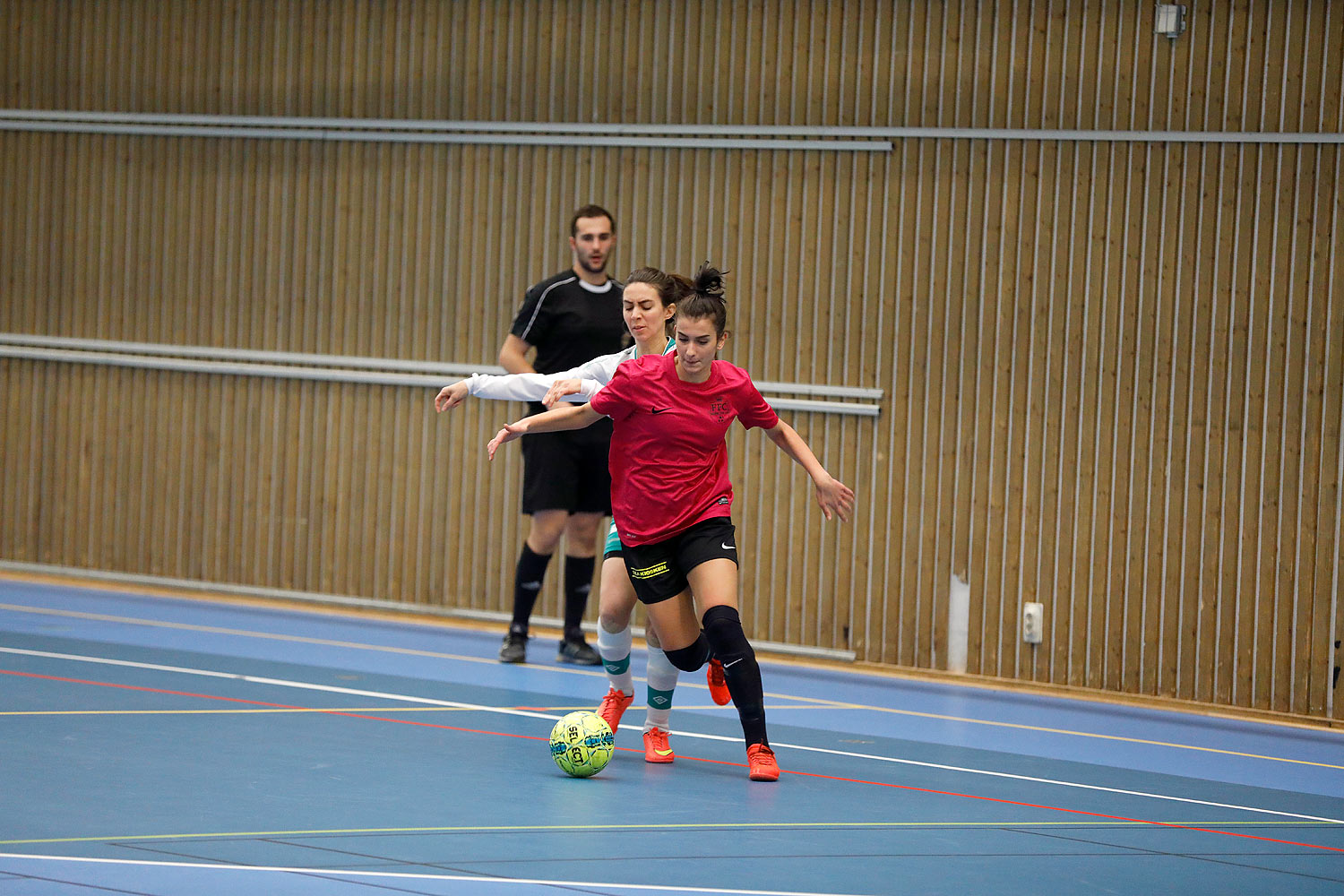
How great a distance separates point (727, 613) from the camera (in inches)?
226

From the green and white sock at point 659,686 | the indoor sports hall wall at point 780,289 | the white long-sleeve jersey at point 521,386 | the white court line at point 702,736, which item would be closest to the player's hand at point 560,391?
the white long-sleeve jersey at point 521,386

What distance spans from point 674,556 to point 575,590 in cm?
266

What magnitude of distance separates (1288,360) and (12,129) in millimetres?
8399

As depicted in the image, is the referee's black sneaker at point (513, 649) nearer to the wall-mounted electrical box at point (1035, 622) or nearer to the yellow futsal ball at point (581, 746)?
the wall-mounted electrical box at point (1035, 622)

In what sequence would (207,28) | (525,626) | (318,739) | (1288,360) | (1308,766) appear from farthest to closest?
(207,28)
(525,626)
(1288,360)
(1308,766)
(318,739)

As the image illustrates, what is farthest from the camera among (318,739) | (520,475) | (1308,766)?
(520,475)

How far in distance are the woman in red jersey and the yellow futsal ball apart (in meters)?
0.44

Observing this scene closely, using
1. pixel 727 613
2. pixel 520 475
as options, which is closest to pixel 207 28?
pixel 520 475

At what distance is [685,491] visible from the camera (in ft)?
19.3

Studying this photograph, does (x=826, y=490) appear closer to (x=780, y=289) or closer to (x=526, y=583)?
(x=526, y=583)

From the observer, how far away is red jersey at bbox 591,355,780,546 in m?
5.88

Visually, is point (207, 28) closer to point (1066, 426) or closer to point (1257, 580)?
point (1066, 426)

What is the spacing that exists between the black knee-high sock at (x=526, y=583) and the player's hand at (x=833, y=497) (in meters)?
2.84

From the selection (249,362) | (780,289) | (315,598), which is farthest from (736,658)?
(249,362)
